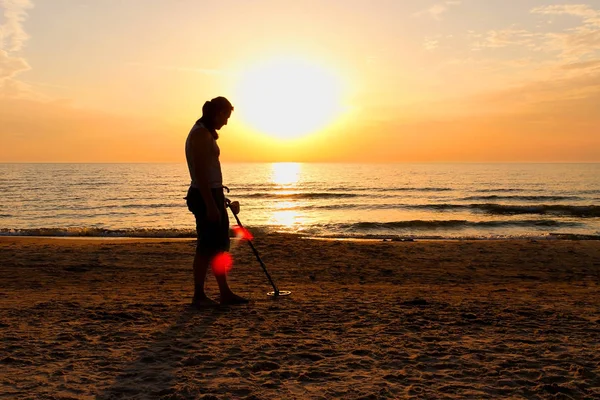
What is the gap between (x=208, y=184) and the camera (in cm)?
476

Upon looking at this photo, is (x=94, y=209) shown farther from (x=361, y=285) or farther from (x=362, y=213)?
(x=361, y=285)

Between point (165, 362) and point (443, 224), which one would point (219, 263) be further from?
point (443, 224)

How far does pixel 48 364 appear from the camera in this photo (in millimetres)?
3387

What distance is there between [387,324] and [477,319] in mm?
922

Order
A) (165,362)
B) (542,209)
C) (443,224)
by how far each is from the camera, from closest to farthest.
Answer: (165,362)
(443,224)
(542,209)

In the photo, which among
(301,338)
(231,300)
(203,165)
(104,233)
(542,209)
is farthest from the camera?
(542,209)

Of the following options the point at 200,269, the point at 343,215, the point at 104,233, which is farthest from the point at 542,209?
the point at 200,269

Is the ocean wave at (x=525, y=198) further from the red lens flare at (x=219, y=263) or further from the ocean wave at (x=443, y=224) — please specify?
the red lens flare at (x=219, y=263)

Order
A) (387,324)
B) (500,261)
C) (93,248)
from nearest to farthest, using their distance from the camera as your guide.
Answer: (387,324), (500,261), (93,248)

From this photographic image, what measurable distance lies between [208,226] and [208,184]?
0.43m

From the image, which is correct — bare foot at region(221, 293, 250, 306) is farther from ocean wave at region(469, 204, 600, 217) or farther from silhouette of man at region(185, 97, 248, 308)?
ocean wave at region(469, 204, 600, 217)

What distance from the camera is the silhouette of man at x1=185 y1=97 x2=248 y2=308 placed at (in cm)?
471

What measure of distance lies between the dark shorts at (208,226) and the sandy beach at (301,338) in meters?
0.66

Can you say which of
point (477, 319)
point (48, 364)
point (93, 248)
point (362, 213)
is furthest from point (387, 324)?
point (362, 213)
